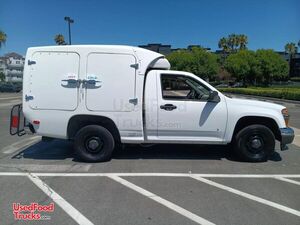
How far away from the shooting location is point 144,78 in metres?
6.14

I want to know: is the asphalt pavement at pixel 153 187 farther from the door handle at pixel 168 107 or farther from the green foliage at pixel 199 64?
the green foliage at pixel 199 64

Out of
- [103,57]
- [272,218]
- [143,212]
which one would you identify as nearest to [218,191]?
[272,218]

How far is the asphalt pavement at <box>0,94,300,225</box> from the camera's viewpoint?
3846 mm

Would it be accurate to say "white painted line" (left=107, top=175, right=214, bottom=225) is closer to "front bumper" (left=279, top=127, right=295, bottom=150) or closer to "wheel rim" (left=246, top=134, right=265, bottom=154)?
"wheel rim" (left=246, top=134, right=265, bottom=154)

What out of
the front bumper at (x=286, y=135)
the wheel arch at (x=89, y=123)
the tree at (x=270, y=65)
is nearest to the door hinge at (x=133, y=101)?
the wheel arch at (x=89, y=123)

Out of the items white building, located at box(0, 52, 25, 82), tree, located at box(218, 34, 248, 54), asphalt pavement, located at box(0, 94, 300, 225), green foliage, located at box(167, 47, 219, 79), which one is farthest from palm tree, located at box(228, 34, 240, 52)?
asphalt pavement, located at box(0, 94, 300, 225)

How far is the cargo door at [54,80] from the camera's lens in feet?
19.9

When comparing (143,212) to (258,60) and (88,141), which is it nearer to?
(88,141)

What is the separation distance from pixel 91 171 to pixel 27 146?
290cm

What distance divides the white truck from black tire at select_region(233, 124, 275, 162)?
20mm

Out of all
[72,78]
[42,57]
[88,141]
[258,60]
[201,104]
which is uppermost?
[258,60]

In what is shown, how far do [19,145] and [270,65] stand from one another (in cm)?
5071

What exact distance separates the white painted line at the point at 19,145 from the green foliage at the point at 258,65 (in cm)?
4778

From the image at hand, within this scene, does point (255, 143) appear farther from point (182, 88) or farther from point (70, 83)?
point (70, 83)
